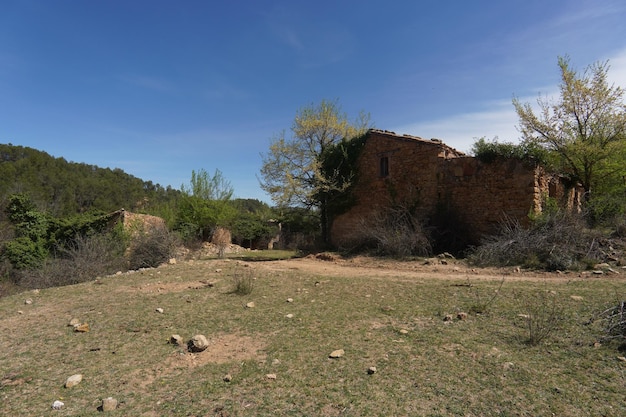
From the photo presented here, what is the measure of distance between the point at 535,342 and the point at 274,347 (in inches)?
108

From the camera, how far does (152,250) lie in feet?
42.2

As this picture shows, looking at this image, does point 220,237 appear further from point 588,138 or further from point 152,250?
point 588,138

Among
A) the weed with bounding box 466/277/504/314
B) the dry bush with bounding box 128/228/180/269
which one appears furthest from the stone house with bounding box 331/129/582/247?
the dry bush with bounding box 128/228/180/269

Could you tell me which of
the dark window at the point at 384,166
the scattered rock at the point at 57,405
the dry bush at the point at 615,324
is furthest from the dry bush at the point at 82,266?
the dry bush at the point at 615,324

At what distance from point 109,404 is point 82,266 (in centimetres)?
1032

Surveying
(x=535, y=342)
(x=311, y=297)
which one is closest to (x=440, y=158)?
Result: (x=311, y=297)

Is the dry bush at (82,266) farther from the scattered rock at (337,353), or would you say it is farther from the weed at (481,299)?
the weed at (481,299)

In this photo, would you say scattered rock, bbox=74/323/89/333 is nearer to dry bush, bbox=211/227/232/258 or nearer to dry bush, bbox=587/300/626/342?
dry bush, bbox=587/300/626/342

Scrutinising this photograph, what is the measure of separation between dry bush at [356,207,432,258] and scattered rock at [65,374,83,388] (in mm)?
9382

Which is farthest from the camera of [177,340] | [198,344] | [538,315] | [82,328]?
[82,328]

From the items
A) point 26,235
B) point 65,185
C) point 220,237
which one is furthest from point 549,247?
point 65,185

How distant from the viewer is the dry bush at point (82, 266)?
10984mm

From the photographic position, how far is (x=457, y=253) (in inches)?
458

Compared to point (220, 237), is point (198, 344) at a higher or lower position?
lower
